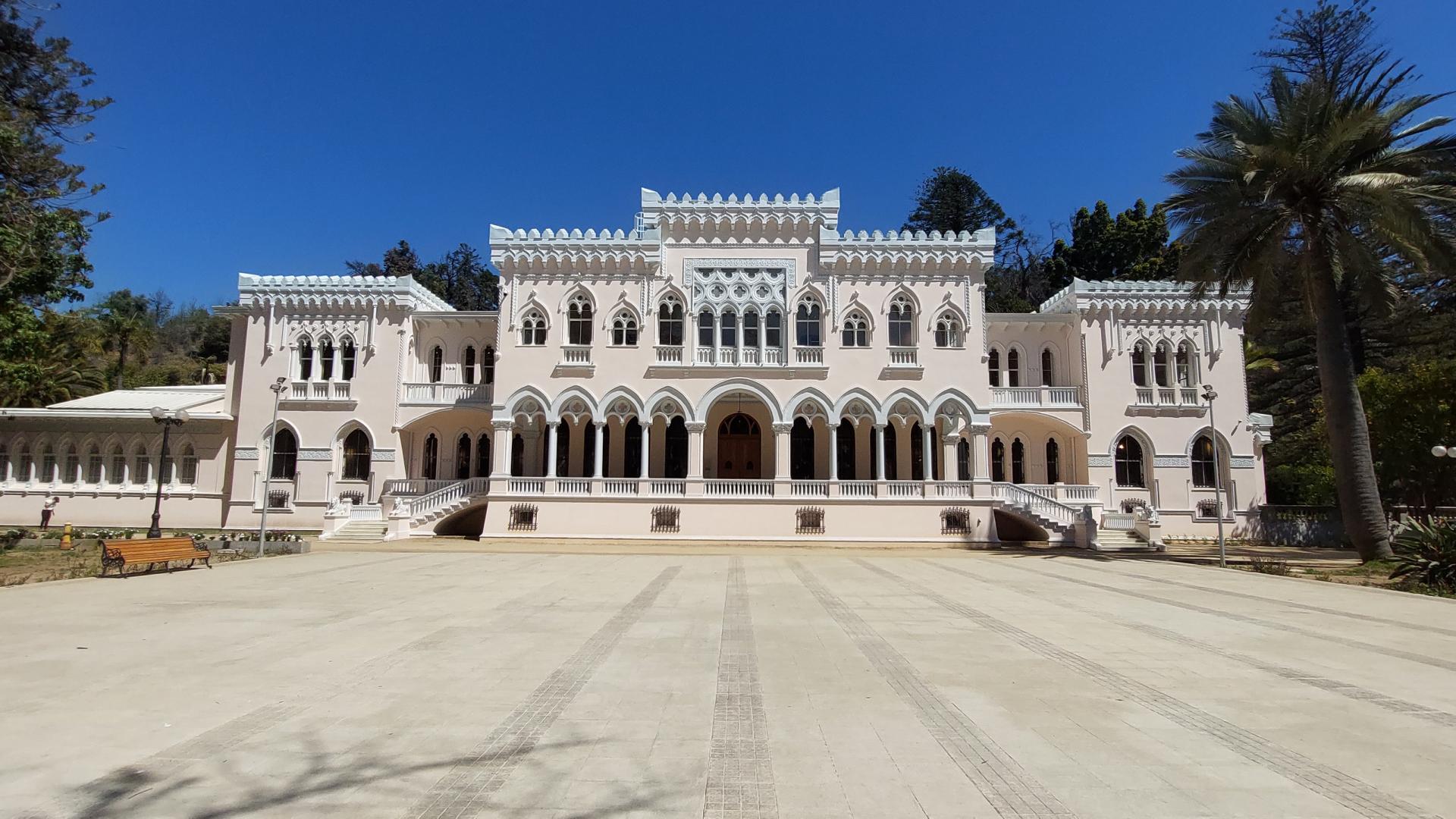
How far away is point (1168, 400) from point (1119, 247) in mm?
19630

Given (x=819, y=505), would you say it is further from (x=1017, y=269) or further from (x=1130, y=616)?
(x=1017, y=269)

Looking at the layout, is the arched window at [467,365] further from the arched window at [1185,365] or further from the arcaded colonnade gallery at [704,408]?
the arched window at [1185,365]

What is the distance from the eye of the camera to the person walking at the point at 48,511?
97.5 feet

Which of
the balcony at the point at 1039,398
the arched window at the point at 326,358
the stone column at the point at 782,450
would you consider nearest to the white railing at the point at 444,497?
the arched window at the point at 326,358

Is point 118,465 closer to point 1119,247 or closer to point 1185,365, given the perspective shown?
point 1185,365

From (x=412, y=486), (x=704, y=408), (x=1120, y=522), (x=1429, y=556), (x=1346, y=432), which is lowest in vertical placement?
(x=1429, y=556)

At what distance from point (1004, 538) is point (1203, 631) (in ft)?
64.6

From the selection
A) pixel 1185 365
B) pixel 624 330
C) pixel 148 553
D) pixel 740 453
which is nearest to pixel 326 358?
pixel 624 330

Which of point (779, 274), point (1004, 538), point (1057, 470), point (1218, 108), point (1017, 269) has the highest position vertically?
point (1017, 269)

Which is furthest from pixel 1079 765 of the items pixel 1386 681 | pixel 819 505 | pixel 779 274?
pixel 779 274

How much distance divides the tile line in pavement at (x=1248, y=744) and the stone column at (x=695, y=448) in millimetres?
19229

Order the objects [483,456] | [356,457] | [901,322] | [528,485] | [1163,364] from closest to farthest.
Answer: [528,485], [901,322], [356,457], [1163,364], [483,456]

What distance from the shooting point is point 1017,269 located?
5741 cm

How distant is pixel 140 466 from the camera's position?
3173 cm
